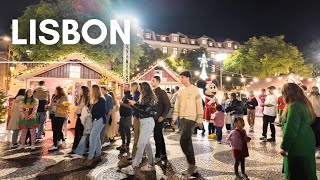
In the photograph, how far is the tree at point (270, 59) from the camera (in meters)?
51.5

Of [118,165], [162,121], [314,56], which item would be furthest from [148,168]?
[314,56]

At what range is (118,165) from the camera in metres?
6.89

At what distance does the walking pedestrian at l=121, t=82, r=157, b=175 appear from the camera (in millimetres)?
Answer: 6113

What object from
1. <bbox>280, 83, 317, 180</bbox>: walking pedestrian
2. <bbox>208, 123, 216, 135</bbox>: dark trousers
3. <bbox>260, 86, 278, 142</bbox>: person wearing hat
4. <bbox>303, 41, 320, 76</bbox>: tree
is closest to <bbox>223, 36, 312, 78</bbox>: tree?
<bbox>303, 41, 320, 76</bbox>: tree

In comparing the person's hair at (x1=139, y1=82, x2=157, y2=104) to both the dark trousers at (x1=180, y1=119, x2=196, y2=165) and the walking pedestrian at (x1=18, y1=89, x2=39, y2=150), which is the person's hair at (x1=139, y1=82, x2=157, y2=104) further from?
the walking pedestrian at (x1=18, y1=89, x2=39, y2=150)

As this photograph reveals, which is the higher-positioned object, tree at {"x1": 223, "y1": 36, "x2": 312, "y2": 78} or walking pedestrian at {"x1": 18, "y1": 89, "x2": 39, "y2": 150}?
tree at {"x1": 223, "y1": 36, "x2": 312, "y2": 78}

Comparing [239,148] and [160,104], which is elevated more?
[160,104]

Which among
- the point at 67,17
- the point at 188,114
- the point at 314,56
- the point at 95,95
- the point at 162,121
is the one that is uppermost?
the point at 67,17

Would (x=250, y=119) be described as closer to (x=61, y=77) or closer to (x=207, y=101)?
(x=207, y=101)

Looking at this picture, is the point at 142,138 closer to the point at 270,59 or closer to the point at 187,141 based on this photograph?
the point at 187,141

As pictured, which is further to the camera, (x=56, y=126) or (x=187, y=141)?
(x=56, y=126)

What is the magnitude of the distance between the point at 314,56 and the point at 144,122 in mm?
59867

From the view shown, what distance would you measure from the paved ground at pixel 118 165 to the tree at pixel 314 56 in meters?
54.8

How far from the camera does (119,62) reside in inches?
1467
